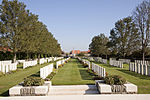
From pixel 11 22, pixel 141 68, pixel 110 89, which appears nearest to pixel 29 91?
pixel 110 89

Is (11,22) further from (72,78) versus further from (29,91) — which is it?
(29,91)

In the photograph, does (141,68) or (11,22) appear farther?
(11,22)

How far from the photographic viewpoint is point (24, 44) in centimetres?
2392

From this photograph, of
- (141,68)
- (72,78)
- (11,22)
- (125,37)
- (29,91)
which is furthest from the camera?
(125,37)

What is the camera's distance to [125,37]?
33219mm

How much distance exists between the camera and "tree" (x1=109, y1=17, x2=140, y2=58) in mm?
32147

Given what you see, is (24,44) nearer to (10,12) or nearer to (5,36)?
(5,36)

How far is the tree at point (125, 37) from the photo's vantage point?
1266 inches

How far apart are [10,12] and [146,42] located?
20877 millimetres

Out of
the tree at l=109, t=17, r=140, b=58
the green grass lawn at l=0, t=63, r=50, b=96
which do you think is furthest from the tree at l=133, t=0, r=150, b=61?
the green grass lawn at l=0, t=63, r=50, b=96

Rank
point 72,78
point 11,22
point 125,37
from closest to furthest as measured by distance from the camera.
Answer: point 72,78 → point 11,22 → point 125,37

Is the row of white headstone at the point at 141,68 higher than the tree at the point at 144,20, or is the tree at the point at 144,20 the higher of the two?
the tree at the point at 144,20

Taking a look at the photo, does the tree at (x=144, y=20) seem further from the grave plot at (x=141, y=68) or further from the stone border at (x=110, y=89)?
the stone border at (x=110, y=89)

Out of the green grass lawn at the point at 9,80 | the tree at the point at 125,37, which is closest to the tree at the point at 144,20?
the tree at the point at 125,37
